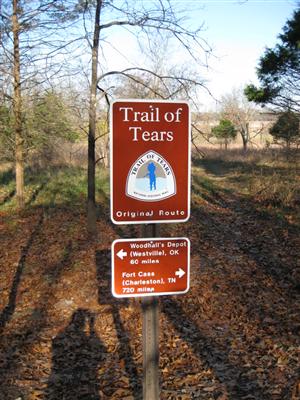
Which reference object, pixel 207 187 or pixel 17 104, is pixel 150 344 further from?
pixel 207 187

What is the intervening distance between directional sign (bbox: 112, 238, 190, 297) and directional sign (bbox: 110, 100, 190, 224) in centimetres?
15

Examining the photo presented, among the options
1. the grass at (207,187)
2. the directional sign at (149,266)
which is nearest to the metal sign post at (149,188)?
the directional sign at (149,266)

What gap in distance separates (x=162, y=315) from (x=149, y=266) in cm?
465

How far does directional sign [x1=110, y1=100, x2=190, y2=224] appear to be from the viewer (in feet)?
8.07

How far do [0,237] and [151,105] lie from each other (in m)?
10.2

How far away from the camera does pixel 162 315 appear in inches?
277

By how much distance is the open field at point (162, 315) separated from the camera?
5.16 m

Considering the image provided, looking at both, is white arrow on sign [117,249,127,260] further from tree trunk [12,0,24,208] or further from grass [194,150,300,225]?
tree trunk [12,0,24,208]

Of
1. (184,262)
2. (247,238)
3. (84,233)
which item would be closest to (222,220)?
(247,238)

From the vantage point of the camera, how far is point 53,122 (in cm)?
1623

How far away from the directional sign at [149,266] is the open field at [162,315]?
7.53 ft

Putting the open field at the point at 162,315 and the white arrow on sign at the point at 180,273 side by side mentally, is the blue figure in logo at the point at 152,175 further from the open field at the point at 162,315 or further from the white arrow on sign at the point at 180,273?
the open field at the point at 162,315

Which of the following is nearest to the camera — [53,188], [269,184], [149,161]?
[149,161]

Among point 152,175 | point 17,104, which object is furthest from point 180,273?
point 17,104
